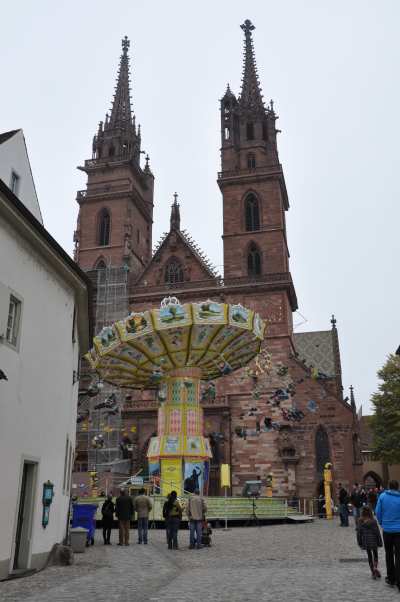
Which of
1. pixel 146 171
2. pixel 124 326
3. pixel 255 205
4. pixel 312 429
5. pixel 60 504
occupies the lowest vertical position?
pixel 60 504

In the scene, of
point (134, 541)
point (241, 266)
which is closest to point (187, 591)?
point (134, 541)

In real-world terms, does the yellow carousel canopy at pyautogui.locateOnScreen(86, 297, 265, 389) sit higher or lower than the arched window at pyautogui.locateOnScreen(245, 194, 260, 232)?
lower

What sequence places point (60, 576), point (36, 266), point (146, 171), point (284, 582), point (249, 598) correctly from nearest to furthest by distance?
1. point (249, 598)
2. point (284, 582)
3. point (60, 576)
4. point (36, 266)
5. point (146, 171)

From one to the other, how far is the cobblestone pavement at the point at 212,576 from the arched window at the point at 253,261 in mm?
26754

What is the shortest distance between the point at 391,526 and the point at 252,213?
3639cm

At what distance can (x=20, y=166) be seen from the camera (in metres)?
15.4

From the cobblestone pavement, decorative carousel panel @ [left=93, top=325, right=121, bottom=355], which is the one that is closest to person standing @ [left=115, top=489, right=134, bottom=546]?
the cobblestone pavement

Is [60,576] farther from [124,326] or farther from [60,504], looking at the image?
[124,326]

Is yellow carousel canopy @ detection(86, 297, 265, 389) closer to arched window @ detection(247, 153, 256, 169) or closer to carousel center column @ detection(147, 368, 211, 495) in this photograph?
carousel center column @ detection(147, 368, 211, 495)

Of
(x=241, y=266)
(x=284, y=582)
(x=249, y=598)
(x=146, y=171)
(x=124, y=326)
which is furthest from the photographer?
(x=146, y=171)

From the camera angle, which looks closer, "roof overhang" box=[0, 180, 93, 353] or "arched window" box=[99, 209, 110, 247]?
"roof overhang" box=[0, 180, 93, 353]

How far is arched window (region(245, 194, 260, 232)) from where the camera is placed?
4341cm

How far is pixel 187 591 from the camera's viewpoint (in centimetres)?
869

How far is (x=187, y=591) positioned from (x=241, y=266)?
33.8 metres
